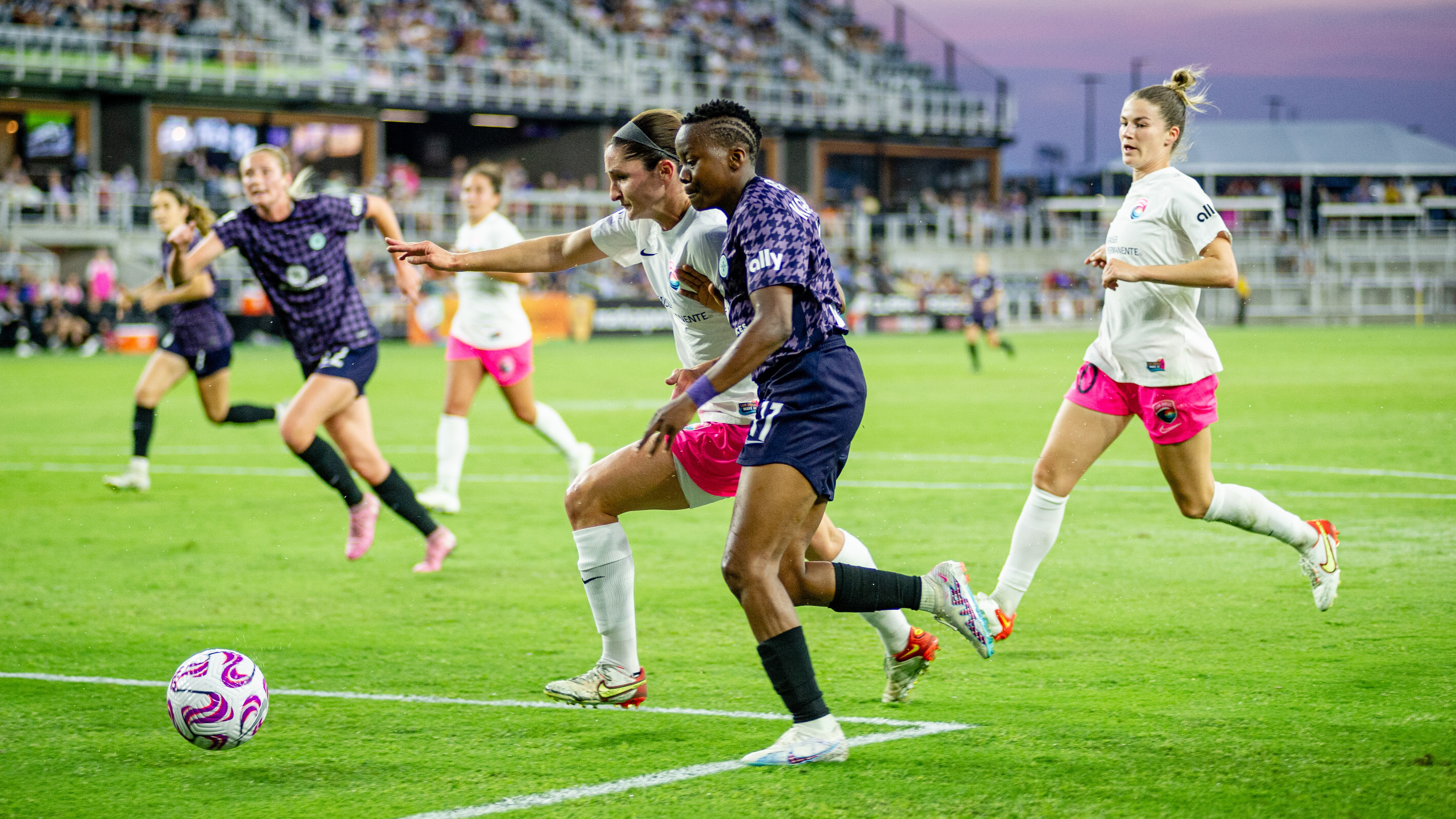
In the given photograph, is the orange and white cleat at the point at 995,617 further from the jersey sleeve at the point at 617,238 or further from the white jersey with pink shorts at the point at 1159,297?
the jersey sleeve at the point at 617,238

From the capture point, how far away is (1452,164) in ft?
208

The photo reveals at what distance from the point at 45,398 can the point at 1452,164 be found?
2399 inches

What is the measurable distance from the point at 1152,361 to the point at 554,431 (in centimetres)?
565

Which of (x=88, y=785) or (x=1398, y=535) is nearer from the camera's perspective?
(x=88, y=785)

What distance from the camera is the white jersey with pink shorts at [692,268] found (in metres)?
4.81

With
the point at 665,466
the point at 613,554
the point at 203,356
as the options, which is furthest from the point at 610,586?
the point at 203,356

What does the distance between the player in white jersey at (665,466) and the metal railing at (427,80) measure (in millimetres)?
38141

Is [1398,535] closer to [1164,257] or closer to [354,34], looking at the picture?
[1164,257]

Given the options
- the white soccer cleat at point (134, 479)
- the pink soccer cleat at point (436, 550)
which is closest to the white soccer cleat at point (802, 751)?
the pink soccer cleat at point (436, 550)

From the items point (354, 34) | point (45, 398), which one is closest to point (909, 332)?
point (354, 34)

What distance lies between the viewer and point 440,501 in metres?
10.1

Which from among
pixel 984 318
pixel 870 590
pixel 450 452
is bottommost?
pixel 450 452

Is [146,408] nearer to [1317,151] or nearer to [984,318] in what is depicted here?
[984,318]

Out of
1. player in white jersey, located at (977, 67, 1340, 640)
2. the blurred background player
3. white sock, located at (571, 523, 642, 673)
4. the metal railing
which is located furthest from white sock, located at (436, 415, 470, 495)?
the metal railing
